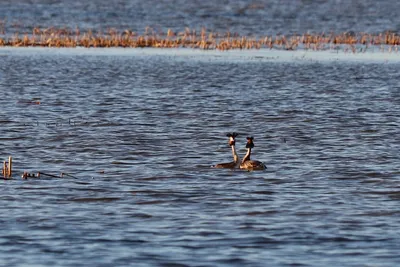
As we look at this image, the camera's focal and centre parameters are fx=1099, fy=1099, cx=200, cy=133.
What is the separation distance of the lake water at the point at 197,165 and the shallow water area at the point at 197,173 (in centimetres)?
4

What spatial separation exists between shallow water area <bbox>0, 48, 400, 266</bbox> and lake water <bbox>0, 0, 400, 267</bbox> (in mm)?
37

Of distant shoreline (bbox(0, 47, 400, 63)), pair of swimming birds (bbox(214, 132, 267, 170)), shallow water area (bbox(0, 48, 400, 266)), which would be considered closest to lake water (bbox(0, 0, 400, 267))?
shallow water area (bbox(0, 48, 400, 266))

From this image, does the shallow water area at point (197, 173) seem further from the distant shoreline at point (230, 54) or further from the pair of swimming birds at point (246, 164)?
the distant shoreline at point (230, 54)

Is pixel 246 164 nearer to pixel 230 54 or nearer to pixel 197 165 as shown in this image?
pixel 197 165

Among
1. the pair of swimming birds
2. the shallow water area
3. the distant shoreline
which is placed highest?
the distant shoreline

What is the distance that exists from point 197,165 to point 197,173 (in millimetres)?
991

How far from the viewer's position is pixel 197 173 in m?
19.1

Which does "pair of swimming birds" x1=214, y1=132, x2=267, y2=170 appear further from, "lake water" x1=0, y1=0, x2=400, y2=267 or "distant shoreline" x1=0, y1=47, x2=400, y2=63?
"distant shoreline" x1=0, y1=47, x2=400, y2=63

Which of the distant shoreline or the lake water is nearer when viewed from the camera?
the lake water

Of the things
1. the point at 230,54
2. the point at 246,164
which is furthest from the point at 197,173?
the point at 230,54

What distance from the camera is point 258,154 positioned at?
21688 mm

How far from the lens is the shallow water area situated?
43.0ft

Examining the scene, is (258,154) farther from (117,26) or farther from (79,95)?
(117,26)

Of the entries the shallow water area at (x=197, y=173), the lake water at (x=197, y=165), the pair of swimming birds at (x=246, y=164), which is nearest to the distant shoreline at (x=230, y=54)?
the lake water at (x=197, y=165)
